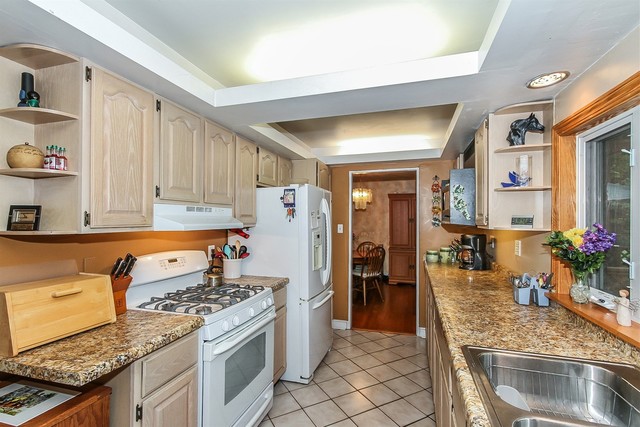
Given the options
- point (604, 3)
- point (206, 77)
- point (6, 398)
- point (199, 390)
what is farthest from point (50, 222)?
point (604, 3)

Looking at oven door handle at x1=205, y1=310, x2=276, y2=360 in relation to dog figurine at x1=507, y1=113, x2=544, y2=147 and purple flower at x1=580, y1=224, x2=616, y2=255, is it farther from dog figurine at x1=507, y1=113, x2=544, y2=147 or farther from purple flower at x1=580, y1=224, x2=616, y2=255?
dog figurine at x1=507, y1=113, x2=544, y2=147

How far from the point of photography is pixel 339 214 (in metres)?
4.23

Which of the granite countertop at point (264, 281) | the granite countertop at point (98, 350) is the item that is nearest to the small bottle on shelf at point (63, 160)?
the granite countertop at point (98, 350)

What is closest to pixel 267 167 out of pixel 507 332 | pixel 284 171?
A: pixel 284 171

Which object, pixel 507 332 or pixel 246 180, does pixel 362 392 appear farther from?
pixel 246 180

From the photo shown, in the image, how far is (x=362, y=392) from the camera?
2.58 meters

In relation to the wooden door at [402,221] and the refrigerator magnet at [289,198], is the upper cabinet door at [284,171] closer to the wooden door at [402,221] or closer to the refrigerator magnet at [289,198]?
the refrigerator magnet at [289,198]

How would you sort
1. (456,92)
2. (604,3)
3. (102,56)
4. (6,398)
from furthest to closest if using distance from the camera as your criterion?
(456,92)
(102,56)
(6,398)
(604,3)

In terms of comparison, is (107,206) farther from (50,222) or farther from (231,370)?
(231,370)

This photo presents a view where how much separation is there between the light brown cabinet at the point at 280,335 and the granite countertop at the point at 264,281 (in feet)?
0.19

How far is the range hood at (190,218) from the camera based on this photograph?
1.81 meters

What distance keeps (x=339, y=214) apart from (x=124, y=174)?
9.68 ft

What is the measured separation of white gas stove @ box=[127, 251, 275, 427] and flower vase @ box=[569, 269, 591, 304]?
5.87ft

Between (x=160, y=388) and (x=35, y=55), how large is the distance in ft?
5.12
